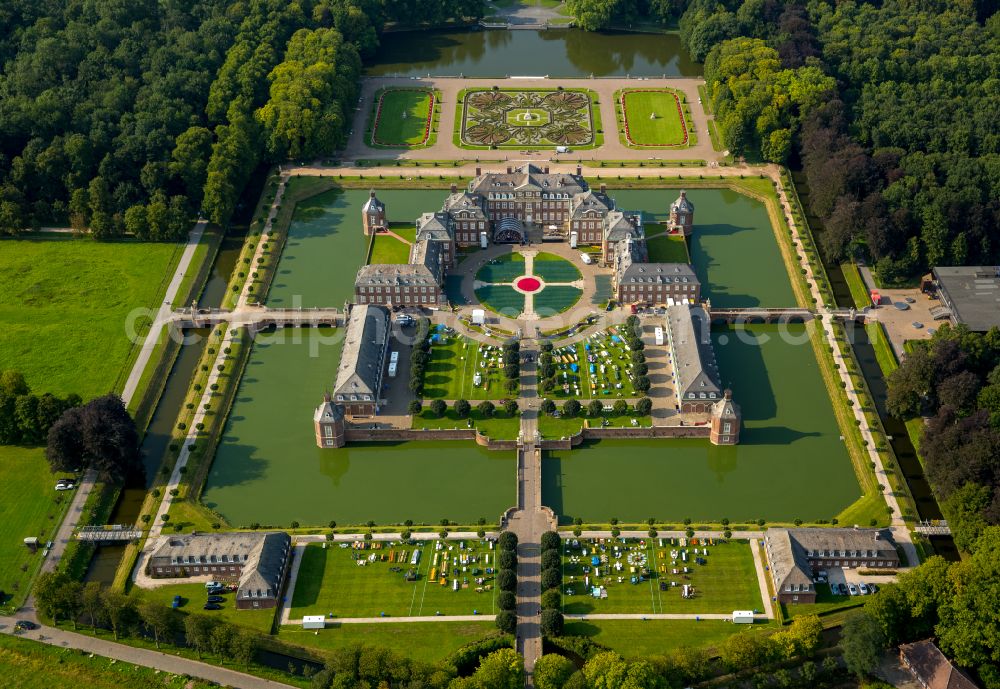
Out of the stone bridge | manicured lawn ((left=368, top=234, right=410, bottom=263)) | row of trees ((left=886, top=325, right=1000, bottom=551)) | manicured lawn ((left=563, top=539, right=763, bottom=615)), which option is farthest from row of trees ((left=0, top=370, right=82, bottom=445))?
row of trees ((left=886, top=325, right=1000, bottom=551))

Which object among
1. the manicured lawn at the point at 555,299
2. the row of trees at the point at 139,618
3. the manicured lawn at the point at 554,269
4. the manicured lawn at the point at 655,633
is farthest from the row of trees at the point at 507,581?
the manicured lawn at the point at 554,269

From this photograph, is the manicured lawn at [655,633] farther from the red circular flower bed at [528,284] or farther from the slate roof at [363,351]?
the red circular flower bed at [528,284]

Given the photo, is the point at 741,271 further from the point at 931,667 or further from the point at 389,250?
the point at 931,667

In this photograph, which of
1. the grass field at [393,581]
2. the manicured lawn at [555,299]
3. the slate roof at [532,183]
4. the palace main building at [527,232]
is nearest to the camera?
the grass field at [393,581]

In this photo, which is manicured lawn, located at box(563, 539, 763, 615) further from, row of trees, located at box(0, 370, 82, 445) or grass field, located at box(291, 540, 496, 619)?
row of trees, located at box(0, 370, 82, 445)

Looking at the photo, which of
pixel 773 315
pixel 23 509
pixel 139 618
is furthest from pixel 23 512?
pixel 773 315

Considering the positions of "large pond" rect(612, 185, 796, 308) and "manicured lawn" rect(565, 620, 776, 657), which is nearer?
"manicured lawn" rect(565, 620, 776, 657)
